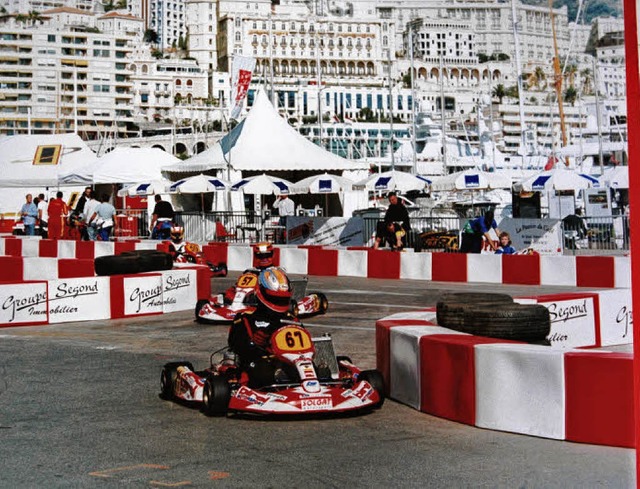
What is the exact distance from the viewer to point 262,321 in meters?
7.32

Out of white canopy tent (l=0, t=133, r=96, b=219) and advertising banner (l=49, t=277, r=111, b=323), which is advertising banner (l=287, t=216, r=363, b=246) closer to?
advertising banner (l=49, t=277, r=111, b=323)

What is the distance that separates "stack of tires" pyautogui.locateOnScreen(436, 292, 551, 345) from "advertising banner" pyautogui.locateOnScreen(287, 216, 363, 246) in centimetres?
1875

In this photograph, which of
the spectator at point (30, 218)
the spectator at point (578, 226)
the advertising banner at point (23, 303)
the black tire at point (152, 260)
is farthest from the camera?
the spectator at point (30, 218)

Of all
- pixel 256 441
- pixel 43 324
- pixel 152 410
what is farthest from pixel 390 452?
pixel 43 324

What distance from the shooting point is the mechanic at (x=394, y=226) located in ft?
68.7

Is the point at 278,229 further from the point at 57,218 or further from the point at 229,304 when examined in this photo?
the point at 229,304

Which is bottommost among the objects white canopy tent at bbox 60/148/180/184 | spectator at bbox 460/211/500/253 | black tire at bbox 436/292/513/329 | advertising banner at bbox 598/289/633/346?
advertising banner at bbox 598/289/633/346

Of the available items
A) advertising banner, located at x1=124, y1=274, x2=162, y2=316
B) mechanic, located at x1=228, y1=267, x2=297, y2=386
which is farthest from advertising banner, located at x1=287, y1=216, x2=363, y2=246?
mechanic, located at x1=228, y1=267, x2=297, y2=386

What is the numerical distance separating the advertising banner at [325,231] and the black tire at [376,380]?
19.3m

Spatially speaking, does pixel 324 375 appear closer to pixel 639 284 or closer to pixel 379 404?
pixel 379 404

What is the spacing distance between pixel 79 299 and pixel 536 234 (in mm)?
12974

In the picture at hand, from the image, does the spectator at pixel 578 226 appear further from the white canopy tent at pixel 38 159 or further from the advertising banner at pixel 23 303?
the white canopy tent at pixel 38 159

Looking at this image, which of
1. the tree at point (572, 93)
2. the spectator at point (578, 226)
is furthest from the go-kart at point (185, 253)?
the tree at point (572, 93)

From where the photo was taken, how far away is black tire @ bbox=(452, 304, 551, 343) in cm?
734
